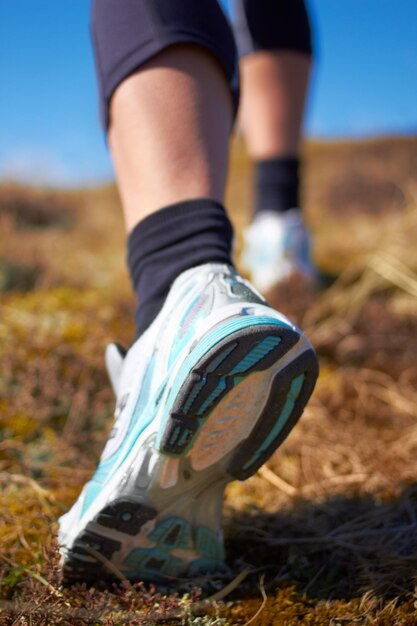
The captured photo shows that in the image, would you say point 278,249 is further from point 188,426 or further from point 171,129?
point 188,426

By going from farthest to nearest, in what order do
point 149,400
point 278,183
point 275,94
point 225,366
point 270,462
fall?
point 278,183
point 275,94
point 270,462
point 149,400
point 225,366

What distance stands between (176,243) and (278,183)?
139 cm

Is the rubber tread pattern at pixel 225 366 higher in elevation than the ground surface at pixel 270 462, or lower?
higher

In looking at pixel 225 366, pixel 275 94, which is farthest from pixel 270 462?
pixel 275 94

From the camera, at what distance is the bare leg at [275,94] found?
2.14m

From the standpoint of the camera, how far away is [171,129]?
3.21 feet

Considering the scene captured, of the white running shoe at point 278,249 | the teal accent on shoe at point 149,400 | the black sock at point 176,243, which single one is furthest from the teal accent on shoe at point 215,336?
the white running shoe at point 278,249

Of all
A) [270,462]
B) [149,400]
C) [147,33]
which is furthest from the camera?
[270,462]

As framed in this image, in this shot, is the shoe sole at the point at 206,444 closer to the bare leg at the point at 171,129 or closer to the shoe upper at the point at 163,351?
the shoe upper at the point at 163,351

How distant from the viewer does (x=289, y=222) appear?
2.24 metres

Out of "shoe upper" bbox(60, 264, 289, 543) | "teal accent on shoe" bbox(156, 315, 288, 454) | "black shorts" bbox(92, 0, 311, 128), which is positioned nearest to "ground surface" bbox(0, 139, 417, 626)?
"shoe upper" bbox(60, 264, 289, 543)

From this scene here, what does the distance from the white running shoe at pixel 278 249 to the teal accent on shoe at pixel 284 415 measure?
1.29 m

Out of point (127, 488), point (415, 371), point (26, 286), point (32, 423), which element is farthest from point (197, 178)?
point (26, 286)

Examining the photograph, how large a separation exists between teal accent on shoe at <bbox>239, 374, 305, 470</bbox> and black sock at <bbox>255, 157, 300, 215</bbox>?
5.15 ft
